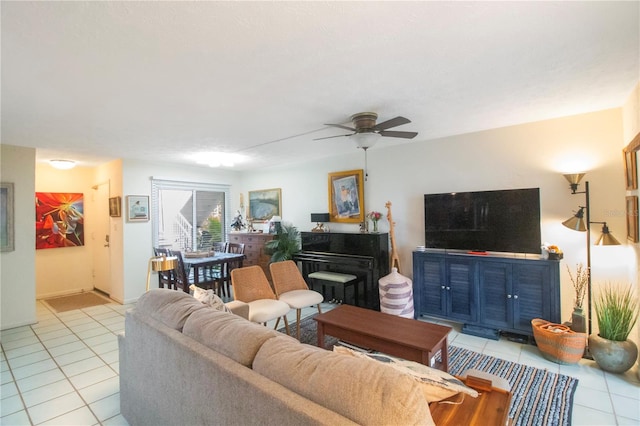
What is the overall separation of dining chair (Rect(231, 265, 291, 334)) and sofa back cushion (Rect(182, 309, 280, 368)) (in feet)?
4.02

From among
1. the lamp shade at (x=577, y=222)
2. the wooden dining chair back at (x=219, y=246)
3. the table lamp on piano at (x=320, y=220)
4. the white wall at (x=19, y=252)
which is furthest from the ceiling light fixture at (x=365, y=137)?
the white wall at (x=19, y=252)

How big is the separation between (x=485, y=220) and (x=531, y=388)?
1784 millimetres

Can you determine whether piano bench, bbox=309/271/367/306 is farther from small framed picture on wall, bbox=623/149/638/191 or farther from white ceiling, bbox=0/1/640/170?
small framed picture on wall, bbox=623/149/638/191

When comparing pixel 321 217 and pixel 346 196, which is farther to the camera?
pixel 321 217

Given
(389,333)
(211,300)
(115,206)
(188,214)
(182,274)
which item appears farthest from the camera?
(188,214)

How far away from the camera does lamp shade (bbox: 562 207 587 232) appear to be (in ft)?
9.47

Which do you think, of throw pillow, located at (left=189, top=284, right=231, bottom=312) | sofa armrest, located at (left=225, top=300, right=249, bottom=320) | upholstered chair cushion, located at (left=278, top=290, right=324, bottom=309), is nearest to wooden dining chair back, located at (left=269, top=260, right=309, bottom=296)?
upholstered chair cushion, located at (left=278, top=290, right=324, bottom=309)

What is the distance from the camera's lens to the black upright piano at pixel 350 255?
4301mm

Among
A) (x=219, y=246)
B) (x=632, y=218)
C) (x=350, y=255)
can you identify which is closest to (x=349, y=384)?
(x=632, y=218)

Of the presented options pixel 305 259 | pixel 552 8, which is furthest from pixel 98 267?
pixel 552 8

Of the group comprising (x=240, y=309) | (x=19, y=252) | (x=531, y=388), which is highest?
(x=19, y=252)

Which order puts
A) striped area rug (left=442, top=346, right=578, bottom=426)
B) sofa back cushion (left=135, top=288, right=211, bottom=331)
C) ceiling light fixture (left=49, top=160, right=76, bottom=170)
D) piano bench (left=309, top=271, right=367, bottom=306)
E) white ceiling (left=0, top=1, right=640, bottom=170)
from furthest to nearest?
1. ceiling light fixture (left=49, top=160, right=76, bottom=170)
2. piano bench (left=309, top=271, right=367, bottom=306)
3. striped area rug (left=442, top=346, right=578, bottom=426)
4. sofa back cushion (left=135, top=288, right=211, bottom=331)
5. white ceiling (left=0, top=1, right=640, bottom=170)

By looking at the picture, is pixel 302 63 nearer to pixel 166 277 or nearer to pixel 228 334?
pixel 228 334

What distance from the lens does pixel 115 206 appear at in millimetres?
5027
